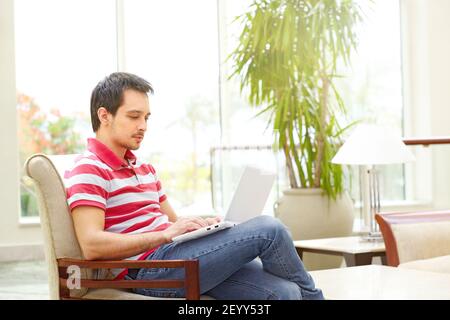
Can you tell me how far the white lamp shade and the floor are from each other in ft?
6.70

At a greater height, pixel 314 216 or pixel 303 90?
pixel 303 90

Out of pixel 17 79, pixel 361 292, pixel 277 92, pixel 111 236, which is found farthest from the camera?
pixel 17 79

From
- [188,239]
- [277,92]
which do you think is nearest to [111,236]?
[188,239]

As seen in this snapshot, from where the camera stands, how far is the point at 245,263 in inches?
94.0

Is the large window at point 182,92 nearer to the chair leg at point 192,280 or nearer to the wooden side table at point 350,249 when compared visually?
the wooden side table at point 350,249

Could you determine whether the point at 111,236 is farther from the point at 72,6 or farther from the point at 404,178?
the point at 404,178

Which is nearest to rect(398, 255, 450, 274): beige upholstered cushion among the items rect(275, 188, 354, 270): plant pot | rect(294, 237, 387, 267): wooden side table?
rect(294, 237, 387, 267): wooden side table

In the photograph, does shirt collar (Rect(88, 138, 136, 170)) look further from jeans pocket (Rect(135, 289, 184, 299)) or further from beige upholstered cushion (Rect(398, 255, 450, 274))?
beige upholstered cushion (Rect(398, 255, 450, 274))

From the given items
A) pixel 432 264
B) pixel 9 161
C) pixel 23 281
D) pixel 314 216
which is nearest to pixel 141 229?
pixel 432 264

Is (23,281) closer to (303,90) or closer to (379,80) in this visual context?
(303,90)

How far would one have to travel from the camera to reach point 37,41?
6.84 m

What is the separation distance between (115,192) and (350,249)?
1.83m

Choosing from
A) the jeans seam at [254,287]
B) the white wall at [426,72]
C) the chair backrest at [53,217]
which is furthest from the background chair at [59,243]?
the white wall at [426,72]

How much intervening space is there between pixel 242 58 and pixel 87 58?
5.92ft
